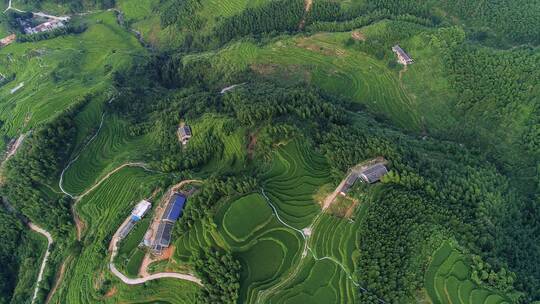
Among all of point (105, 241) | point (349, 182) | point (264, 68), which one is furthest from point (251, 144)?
point (264, 68)

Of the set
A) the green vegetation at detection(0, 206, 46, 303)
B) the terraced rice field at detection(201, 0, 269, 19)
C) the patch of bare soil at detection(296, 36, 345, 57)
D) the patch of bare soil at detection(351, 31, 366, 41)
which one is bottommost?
the green vegetation at detection(0, 206, 46, 303)

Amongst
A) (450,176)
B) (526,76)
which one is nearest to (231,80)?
(450,176)

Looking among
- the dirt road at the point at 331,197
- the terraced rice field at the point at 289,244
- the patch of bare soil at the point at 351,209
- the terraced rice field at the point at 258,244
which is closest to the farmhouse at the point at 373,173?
the dirt road at the point at 331,197

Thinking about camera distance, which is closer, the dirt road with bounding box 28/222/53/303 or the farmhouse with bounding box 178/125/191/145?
the dirt road with bounding box 28/222/53/303

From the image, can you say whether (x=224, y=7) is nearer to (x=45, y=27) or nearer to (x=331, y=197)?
(x=45, y=27)

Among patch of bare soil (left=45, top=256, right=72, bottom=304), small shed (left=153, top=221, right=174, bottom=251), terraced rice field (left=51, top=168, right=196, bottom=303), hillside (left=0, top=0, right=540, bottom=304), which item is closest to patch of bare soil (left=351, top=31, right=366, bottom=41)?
hillside (left=0, top=0, right=540, bottom=304)

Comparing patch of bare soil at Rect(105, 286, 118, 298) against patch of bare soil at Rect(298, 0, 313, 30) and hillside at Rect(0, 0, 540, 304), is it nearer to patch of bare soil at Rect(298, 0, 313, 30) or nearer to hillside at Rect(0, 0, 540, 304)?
hillside at Rect(0, 0, 540, 304)

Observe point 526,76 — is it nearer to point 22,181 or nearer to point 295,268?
point 295,268
